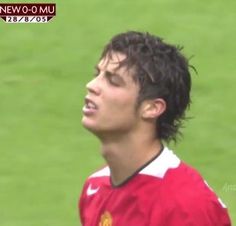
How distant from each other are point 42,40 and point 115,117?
21.4 ft

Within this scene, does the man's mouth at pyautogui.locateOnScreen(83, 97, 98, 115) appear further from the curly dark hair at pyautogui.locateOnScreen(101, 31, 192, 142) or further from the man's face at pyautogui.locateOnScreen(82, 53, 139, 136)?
the curly dark hair at pyautogui.locateOnScreen(101, 31, 192, 142)

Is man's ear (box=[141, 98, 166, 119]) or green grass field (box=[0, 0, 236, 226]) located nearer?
man's ear (box=[141, 98, 166, 119])

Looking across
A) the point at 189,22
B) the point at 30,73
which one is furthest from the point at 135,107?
the point at 189,22

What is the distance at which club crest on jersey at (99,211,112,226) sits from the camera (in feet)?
14.8

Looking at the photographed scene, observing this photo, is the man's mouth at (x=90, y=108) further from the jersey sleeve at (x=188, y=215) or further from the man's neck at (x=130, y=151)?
the jersey sleeve at (x=188, y=215)

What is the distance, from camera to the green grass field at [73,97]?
8.27 metres

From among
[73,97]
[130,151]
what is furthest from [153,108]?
[73,97]

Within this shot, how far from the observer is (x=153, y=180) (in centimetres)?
443

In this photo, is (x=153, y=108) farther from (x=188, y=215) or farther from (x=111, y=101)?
(x=188, y=215)

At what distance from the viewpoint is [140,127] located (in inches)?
178
